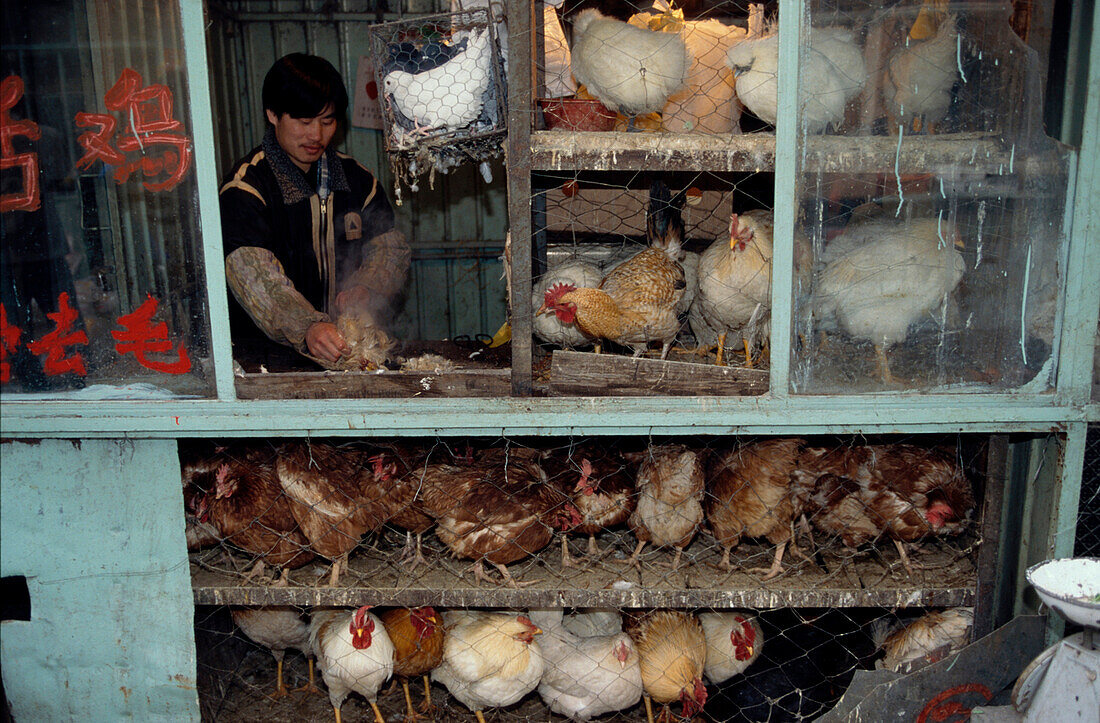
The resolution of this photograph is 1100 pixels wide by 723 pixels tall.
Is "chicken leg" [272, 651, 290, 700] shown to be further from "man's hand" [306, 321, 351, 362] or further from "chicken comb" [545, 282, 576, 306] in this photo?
"chicken comb" [545, 282, 576, 306]

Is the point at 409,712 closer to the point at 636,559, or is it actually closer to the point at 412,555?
the point at 412,555

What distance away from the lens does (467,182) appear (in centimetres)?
454

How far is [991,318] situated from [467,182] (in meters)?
3.15

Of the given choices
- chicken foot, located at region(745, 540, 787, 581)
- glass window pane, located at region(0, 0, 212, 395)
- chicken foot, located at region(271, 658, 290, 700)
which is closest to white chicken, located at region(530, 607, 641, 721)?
chicken foot, located at region(745, 540, 787, 581)

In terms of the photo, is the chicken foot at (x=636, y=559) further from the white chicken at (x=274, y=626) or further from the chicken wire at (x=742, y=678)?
the white chicken at (x=274, y=626)

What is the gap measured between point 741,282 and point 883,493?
0.84 metres

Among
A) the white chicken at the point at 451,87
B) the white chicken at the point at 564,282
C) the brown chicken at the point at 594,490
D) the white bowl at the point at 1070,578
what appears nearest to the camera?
the white bowl at the point at 1070,578

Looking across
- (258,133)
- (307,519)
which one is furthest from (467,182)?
(307,519)

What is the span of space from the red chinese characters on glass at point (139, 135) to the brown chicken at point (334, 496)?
936 mm

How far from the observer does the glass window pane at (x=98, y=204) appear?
77.7 inches

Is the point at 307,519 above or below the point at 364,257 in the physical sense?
below

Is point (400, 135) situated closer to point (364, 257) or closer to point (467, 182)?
point (364, 257)

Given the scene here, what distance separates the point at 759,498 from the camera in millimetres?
2475

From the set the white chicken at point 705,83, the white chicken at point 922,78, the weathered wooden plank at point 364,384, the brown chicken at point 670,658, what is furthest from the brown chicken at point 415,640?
the white chicken at point 922,78
